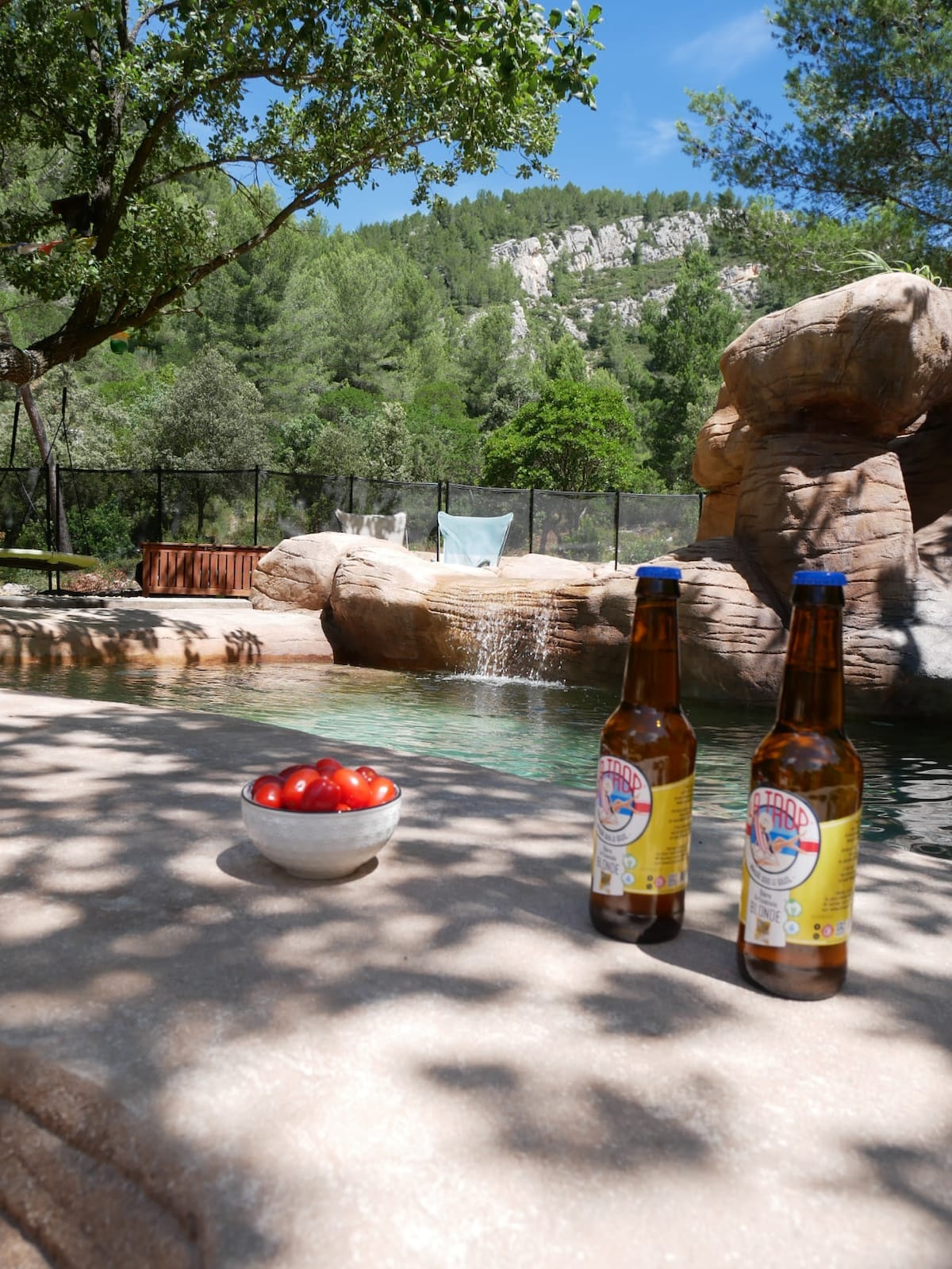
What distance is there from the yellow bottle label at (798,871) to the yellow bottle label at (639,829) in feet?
0.41

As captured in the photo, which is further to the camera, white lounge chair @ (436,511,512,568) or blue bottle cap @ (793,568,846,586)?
white lounge chair @ (436,511,512,568)

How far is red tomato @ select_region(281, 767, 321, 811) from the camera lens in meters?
1.82

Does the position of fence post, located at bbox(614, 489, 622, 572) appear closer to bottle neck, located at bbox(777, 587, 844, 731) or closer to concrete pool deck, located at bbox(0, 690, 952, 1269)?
concrete pool deck, located at bbox(0, 690, 952, 1269)

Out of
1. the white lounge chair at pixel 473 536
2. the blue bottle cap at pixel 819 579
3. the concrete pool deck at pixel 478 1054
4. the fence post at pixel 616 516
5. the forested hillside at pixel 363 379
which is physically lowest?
the concrete pool deck at pixel 478 1054

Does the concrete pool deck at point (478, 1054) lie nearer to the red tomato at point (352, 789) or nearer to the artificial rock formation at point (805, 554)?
the red tomato at point (352, 789)

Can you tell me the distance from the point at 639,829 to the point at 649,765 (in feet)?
0.33

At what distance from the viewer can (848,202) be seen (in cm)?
1350

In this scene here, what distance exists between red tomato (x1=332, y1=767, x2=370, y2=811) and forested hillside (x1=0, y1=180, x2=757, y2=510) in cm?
1046

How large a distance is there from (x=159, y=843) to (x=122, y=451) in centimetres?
2603

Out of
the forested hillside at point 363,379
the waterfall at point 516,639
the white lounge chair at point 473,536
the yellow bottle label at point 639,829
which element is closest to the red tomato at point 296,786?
the yellow bottle label at point 639,829

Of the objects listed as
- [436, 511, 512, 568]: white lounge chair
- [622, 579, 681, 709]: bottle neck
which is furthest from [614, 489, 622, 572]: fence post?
[622, 579, 681, 709]: bottle neck

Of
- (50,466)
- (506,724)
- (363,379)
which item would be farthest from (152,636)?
(363,379)

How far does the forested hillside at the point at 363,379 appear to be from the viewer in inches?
1002

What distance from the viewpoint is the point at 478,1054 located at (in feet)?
4.14
